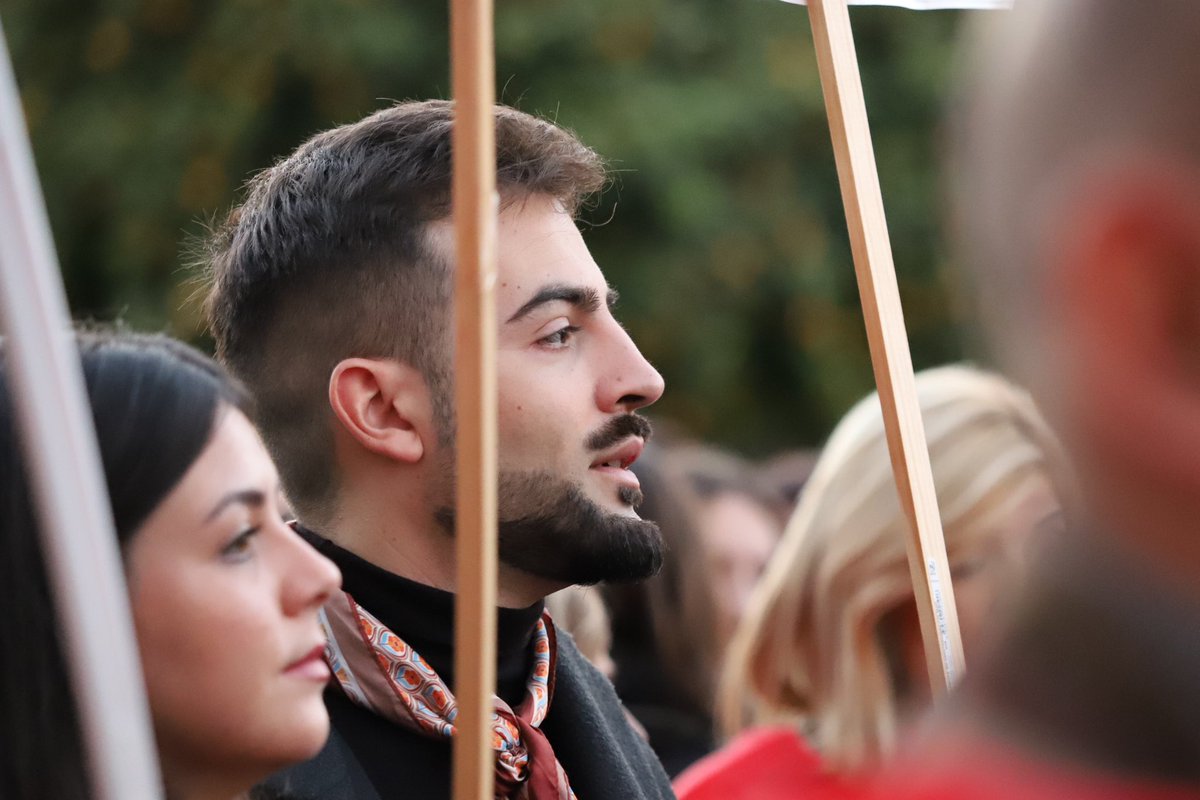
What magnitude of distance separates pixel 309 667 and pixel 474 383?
0.45m

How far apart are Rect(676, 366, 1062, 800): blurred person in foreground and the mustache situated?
0.64 metres

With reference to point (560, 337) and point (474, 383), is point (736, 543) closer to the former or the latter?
point (560, 337)

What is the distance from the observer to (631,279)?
7715 millimetres

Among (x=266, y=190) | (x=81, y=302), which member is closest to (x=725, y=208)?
(x=81, y=302)

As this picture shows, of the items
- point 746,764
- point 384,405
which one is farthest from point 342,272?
point 746,764

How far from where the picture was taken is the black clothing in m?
1.91

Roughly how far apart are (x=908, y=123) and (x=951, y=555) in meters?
5.73

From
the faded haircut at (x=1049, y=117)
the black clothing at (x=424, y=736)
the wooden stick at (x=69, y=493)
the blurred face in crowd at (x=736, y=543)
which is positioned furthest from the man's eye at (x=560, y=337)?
the blurred face in crowd at (x=736, y=543)

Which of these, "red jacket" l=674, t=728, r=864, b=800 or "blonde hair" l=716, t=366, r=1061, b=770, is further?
"blonde hair" l=716, t=366, r=1061, b=770

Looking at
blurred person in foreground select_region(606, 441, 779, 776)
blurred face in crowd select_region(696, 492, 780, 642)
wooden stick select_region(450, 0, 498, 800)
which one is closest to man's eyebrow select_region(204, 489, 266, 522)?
wooden stick select_region(450, 0, 498, 800)

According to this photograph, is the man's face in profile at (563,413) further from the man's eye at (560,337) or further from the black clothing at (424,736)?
the black clothing at (424,736)

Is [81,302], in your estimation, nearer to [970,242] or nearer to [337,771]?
[337,771]

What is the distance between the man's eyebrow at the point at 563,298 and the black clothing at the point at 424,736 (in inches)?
15.2

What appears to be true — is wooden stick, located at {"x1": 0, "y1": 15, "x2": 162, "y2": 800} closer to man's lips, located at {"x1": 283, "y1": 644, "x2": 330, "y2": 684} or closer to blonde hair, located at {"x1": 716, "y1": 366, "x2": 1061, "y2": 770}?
man's lips, located at {"x1": 283, "y1": 644, "x2": 330, "y2": 684}
